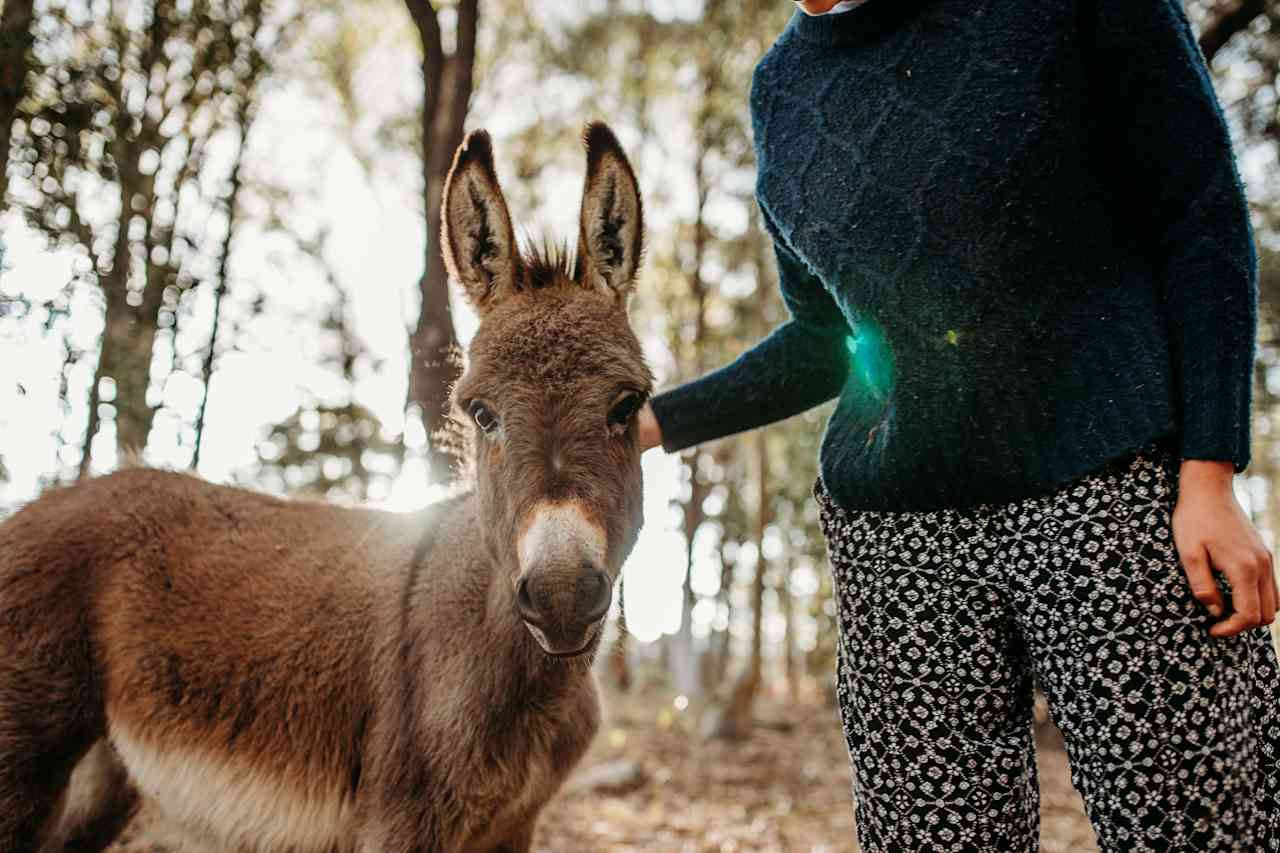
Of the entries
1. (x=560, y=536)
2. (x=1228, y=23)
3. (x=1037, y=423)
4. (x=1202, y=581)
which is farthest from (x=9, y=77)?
(x=1228, y=23)

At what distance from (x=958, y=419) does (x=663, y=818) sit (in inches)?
222

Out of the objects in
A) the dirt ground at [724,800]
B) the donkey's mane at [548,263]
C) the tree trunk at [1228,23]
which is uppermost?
the tree trunk at [1228,23]

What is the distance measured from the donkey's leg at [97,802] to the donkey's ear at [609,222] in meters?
2.77

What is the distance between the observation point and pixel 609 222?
9.14 feet

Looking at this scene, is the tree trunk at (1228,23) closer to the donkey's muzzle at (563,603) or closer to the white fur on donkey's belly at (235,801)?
the donkey's muzzle at (563,603)

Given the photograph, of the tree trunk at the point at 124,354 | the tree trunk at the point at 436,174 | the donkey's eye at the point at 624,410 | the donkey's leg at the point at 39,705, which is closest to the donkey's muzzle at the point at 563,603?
the donkey's eye at the point at 624,410

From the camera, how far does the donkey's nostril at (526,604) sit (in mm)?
1834

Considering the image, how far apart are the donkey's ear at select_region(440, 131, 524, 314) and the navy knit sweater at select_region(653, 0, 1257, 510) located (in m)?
1.13

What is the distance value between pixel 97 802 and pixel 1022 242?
13.2 ft

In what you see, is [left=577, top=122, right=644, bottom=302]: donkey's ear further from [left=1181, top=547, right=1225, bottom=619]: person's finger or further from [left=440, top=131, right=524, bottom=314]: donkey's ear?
[left=1181, top=547, right=1225, bottom=619]: person's finger

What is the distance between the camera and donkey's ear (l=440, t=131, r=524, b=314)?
257 centimetres

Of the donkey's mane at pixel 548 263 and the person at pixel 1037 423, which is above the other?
the donkey's mane at pixel 548 263

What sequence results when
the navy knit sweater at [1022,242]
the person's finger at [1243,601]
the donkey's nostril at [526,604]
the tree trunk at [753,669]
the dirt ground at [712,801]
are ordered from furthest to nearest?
the tree trunk at [753,669], the dirt ground at [712,801], the donkey's nostril at [526,604], the navy knit sweater at [1022,242], the person's finger at [1243,601]

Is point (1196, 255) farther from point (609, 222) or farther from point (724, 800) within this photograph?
point (724, 800)
